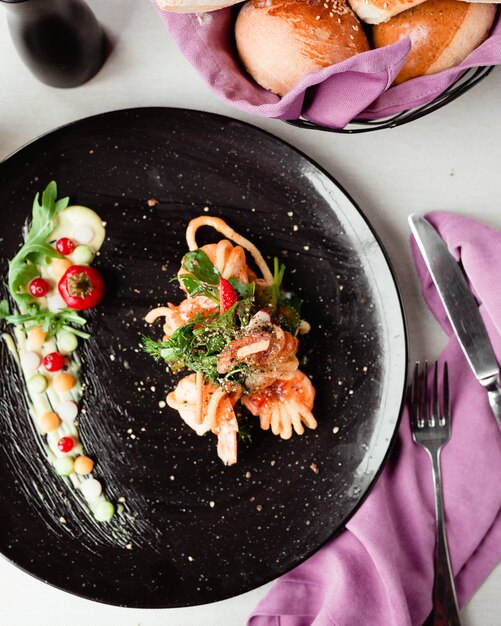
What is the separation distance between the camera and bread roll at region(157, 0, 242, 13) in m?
0.91

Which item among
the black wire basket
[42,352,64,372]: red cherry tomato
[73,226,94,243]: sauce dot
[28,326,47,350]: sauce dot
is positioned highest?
[73,226,94,243]: sauce dot

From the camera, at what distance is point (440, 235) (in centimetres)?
118

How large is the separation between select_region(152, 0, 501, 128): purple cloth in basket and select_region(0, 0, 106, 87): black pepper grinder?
0.25 m

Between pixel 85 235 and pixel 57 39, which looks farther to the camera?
pixel 85 235

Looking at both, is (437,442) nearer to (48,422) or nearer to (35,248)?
(48,422)

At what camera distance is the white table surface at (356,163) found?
123 cm

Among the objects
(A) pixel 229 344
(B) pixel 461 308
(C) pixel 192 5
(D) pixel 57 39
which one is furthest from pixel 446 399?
(D) pixel 57 39

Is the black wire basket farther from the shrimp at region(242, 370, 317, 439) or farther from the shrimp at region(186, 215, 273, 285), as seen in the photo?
the shrimp at region(242, 370, 317, 439)

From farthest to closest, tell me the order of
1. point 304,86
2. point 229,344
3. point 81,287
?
1. point 81,287
2. point 229,344
3. point 304,86

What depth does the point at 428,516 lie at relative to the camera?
1161mm

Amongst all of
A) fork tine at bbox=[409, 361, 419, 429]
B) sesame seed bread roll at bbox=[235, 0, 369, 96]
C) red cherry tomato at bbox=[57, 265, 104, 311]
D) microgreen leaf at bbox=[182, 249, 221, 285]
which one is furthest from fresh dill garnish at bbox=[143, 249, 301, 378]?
sesame seed bread roll at bbox=[235, 0, 369, 96]

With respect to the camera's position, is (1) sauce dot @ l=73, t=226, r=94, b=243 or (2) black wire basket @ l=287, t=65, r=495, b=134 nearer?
(2) black wire basket @ l=287, t=65, r=495, b=134

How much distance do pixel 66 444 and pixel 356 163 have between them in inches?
30.0

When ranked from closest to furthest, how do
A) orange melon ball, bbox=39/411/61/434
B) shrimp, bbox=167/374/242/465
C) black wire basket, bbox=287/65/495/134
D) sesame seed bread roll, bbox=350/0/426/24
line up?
sesame seed bread roll, bbox=350/0/426/24 < black wire basket, bbox=287/65/495/134 < shrimp, bbox=167/374/242/465 < orange melon ball, bbox=39/411/61/434
